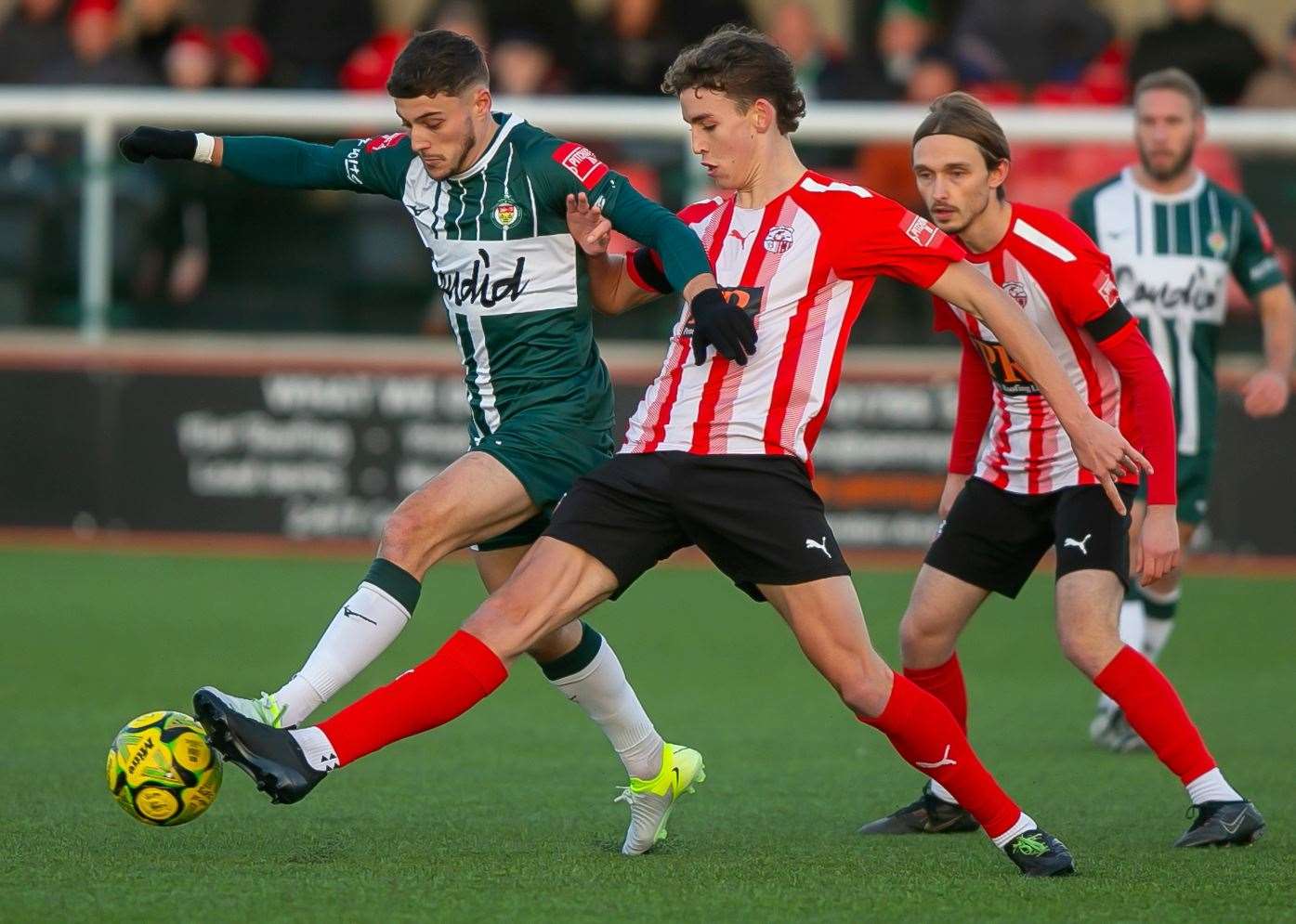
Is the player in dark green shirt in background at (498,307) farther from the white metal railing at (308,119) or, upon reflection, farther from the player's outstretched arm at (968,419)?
the white metal railing at (308,119)

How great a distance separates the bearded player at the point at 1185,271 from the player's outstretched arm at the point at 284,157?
306 centimetres

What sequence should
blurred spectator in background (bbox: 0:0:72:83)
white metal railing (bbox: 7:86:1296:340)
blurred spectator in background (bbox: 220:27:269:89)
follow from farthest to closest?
blurred spectator in background (bbox: 0:0:72:83), blurred spectator in background (bbox: 220:27:269:89), white metal railing (bbox: 7:86:1296:340)

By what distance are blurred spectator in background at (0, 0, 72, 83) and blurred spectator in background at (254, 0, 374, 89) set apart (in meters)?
1.46

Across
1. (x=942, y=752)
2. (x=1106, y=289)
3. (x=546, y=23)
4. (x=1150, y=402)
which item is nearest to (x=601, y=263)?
(x=1106, y=289)

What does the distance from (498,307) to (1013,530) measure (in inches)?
63.3

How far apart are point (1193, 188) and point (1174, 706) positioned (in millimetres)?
2728

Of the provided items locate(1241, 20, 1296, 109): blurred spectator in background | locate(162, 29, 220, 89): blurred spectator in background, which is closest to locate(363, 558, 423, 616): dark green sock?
locate(162, 29, 220, 89): blurred spectator in background

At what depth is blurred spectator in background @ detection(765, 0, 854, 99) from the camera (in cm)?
1402

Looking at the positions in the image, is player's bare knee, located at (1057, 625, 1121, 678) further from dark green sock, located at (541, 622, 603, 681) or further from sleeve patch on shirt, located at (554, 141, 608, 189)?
sleeve patch on shirt, located at (554, 141, 608, 189)

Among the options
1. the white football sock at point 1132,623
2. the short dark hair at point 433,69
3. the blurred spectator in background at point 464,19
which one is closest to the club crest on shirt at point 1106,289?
the short dark hair at point 433,69

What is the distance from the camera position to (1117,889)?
15.6 feet

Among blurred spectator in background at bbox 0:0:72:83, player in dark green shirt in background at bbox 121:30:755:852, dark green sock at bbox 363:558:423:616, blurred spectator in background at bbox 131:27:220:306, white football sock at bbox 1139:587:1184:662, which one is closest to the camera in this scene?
dark green sock at bbox 363:558:423:616

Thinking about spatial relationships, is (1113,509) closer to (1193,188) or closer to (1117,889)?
(1117,889)

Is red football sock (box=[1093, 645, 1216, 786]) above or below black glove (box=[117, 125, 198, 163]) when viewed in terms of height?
below
